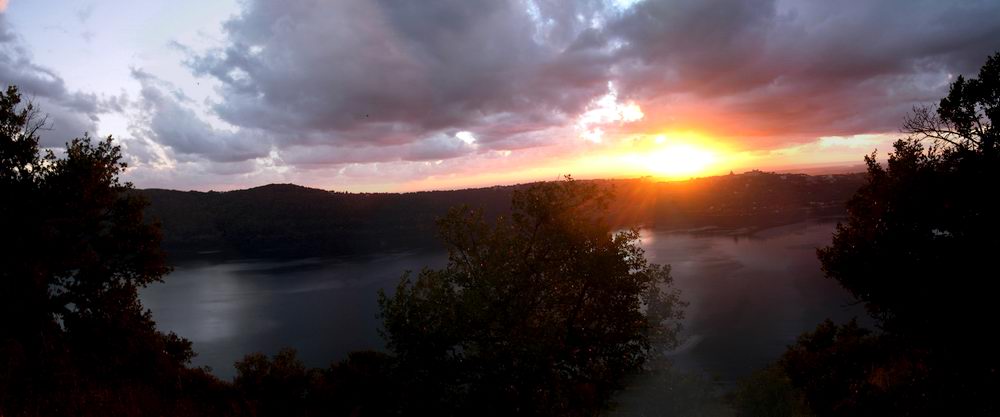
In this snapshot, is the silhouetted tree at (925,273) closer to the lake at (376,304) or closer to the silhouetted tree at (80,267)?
the lake at (376,304)

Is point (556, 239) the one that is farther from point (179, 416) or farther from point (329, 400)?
point (179, 416)

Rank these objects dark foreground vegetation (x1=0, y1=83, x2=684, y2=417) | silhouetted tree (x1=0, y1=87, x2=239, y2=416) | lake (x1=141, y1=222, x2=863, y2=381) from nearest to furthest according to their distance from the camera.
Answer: dark foreground vegetation (x1=0, y1=83, x2=684, y2=417)
silhouetted tree (x1=0, y1=87, x2=239, y2=416)
lake (x1=141, y1=222, x2=863, y2=381)

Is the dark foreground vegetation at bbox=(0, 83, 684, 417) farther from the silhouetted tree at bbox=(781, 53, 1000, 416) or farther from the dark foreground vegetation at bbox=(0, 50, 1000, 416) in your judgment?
the silhouetted tree at bbox=(781, 53, 1000, 416)

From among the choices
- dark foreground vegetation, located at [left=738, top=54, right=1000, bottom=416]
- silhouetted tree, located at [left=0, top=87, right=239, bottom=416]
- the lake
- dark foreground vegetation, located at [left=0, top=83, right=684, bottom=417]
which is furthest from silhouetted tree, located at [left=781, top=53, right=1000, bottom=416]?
silhouetted tree, located at [left=0, top=87, right=239, bottom=416]

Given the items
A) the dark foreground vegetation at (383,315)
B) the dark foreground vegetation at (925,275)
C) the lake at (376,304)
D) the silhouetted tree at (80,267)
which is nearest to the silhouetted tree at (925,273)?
the dark foreground vegetation at (925,275)

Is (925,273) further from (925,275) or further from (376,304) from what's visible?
(376,304)

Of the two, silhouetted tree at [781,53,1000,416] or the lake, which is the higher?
silhouetted tree at [781,53,1000,416]

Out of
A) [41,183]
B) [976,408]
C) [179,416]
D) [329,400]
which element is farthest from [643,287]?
[41,183]
